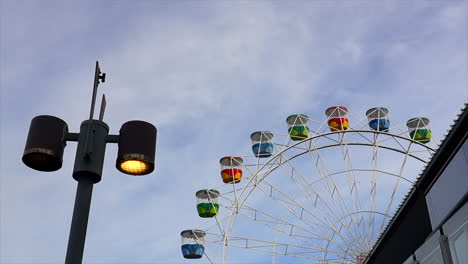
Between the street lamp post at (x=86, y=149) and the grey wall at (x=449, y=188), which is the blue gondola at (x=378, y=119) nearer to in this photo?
the grey wall at (x=449, y=188)

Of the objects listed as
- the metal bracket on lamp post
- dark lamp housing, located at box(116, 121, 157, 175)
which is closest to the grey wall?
dark lamp housing, located at box(116, 121, 157, 175)

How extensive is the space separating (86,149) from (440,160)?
6201 millimetres

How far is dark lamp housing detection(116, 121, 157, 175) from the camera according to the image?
3.72 meters

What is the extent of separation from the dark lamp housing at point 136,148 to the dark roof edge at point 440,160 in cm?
490

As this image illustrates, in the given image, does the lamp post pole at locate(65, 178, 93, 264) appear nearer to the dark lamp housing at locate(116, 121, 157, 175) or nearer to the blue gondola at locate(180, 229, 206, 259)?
the dark lamp housing at locate(116, 121, 157, 175)

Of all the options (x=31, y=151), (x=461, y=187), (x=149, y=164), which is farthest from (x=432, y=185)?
(x=31, y=151)

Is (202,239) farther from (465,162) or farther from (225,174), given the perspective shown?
(465,162)

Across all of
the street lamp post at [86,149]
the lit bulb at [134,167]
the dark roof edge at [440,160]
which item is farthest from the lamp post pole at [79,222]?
the dark roof edge at [440,160]

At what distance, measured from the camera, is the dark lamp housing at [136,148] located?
3.72 m

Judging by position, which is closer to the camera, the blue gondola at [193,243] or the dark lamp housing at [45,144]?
the dark lamp housing at [45,144]

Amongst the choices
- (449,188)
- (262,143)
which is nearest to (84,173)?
(449,188)

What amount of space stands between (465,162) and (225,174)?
21.9 m

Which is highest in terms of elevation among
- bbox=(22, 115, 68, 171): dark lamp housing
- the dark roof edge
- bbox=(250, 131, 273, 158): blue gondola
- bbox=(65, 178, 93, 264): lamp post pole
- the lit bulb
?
bbox=(250, 131, 273, 158): blue gondola

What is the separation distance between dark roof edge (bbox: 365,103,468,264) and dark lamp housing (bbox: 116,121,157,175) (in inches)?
193
